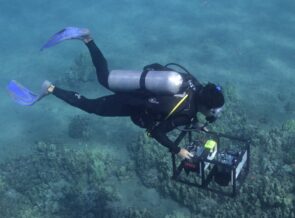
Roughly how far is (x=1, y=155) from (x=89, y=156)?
3867 millimetres

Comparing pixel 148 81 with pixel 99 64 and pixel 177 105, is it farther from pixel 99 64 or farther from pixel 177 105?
pixel 99 64

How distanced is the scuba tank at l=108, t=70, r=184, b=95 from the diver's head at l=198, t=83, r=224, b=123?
1.65 feet

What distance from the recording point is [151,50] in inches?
801

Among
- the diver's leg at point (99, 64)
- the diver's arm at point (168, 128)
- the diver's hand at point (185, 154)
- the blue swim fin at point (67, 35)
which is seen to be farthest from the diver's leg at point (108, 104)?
the diver's hand at point (185, 154)

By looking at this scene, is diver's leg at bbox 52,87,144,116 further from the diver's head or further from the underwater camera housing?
the underwater camera housing

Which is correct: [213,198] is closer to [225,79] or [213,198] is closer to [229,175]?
[229,175]

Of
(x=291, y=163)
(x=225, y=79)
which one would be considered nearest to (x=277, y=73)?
(x=225, y=79)

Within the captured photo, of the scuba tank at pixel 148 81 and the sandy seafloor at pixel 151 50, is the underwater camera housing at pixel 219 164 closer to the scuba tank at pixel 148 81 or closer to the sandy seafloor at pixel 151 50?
the scuba tank at pixel 148 81

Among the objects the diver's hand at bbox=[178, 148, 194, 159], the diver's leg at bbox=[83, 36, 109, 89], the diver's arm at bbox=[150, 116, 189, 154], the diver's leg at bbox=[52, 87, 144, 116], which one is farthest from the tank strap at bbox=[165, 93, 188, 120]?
the diver's leg at bbox=[83, 36, 109, 89]

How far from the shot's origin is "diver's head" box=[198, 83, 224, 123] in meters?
6.40

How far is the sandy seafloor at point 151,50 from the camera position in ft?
48.4

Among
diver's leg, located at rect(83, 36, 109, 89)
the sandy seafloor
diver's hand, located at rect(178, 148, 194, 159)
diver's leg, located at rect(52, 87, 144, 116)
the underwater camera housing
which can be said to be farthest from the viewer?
the sandy seafloor

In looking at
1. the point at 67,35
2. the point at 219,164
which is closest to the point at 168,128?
the point at 219,164

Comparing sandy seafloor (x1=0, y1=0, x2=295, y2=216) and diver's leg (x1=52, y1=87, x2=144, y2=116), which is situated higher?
diver's leg (x1=52, y1=87, x2=144, y2=116)
